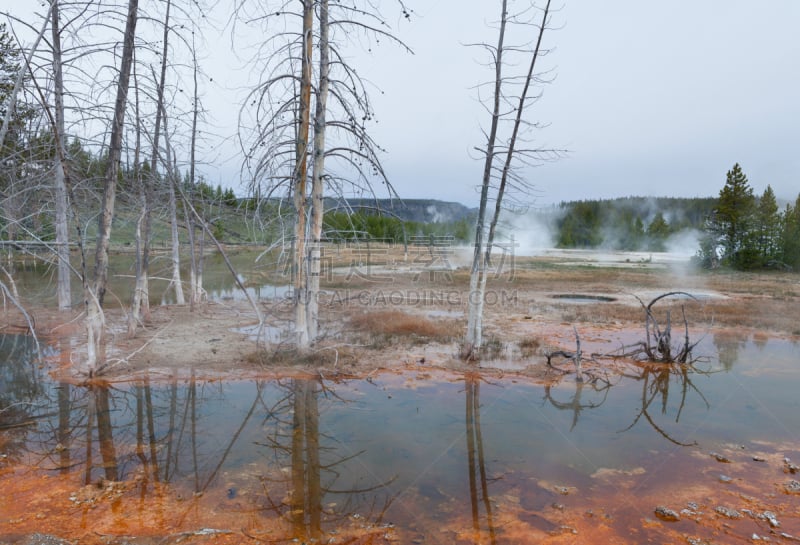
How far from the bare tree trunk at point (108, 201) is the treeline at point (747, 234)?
44.3 metres

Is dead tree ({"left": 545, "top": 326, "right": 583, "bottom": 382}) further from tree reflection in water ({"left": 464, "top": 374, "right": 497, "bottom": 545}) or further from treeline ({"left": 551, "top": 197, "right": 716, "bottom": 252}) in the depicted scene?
treeline ({"left": 551, "top": 197, "right": 716, "bottom": 252})

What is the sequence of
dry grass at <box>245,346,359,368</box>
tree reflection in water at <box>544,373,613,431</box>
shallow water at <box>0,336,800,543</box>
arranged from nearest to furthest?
shallow water at <box>0,336,800,543</box>
tree reflection in water at <box>544,373,613,431</box>
dry grass at <box>245,346,359,368</box>

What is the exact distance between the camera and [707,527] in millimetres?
5344

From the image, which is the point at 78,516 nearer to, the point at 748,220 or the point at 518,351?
the point at 518,351

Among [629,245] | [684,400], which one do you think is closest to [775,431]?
[684,400]

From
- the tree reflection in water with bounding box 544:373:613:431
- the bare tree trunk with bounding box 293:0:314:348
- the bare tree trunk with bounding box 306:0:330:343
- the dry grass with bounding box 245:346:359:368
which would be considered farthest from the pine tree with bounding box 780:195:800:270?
the bare tree trunk with bounding box 293:0:314:348

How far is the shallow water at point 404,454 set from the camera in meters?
5.33

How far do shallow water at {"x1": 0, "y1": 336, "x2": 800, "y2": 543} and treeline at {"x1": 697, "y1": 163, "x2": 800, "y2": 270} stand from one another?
1374 inches

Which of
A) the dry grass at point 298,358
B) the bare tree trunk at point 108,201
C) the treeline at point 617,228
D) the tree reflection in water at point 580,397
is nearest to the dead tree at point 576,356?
the tree reflection in water at point 580,397

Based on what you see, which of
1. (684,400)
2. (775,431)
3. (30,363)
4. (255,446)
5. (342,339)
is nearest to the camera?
(255,446)

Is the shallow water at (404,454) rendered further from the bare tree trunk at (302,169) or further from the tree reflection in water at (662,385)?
the bare tree trunk at (302,169)

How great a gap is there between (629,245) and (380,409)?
7787 cm

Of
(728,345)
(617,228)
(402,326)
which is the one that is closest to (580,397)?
(402,326)

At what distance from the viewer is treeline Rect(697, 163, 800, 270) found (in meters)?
39.2
